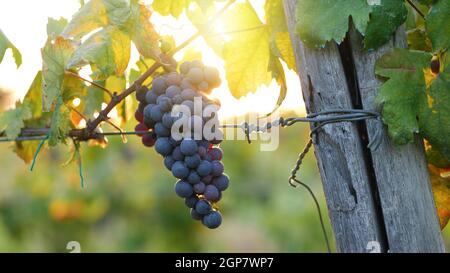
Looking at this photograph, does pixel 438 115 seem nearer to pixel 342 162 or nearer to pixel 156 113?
pixel 342 162

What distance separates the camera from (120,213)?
8.16 meters

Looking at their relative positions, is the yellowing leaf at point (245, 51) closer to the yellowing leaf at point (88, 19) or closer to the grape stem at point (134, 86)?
the grape stem at point (134, 86)

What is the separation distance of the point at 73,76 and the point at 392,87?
723mm

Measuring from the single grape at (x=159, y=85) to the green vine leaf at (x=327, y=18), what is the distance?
1.05ft

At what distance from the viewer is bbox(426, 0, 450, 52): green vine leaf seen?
3.99 feet

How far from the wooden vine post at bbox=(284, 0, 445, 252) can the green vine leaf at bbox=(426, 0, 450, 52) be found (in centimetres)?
6

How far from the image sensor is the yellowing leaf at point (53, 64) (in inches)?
54.2

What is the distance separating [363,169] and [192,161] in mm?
327

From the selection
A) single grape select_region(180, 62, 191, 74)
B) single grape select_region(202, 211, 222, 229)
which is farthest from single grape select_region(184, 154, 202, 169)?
single grape select_region(180, 62, 191, 74)

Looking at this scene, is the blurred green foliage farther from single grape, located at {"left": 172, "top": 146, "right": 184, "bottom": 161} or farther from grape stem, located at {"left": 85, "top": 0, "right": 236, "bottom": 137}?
single grape, located at {"left": 172, "top": 146, "right": 184, "bottom": 161}

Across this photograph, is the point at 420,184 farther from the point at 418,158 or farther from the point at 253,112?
the point at 253,112

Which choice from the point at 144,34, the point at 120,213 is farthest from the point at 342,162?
the point at 120,213

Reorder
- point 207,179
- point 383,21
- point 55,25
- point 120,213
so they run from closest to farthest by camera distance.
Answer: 1. point 383,21
2. point 207,179
3. point 55,25
4. point 120,213

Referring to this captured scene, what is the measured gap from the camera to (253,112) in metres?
1.46
